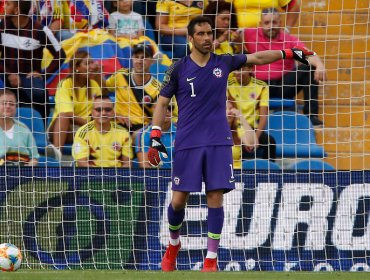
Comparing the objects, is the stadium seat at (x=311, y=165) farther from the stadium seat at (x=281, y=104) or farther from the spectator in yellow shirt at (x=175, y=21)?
the spectator in yellow shirt at (x=175, y=21)

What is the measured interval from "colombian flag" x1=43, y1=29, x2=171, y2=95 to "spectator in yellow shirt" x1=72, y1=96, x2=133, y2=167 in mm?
555

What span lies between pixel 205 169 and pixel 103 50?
3.66 metres

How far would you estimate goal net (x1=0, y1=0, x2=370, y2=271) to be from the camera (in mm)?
10719

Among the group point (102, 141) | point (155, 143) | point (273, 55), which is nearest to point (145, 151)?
point (102, 141)

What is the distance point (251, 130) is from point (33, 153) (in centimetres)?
268

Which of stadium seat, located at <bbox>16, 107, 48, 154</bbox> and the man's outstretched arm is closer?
the man's outstretched arm

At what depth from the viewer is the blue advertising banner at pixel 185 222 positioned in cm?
1068

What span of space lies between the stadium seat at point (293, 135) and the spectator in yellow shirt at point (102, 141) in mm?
1835

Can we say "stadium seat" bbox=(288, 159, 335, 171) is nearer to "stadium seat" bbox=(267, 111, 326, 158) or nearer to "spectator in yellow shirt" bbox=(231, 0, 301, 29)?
"stadium seat" bbox=(267, 111, 326, 158)

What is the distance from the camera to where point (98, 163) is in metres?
11.2

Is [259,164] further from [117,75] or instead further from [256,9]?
[117,75]

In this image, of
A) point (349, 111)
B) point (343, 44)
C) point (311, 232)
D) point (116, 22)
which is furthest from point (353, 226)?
point (116, 22)

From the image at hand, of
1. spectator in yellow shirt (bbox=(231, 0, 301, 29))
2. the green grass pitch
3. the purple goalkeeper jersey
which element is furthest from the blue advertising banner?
the purple goalkeeper jersey

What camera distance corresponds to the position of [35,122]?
1138 centimetres
